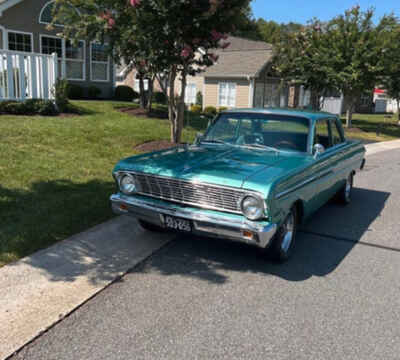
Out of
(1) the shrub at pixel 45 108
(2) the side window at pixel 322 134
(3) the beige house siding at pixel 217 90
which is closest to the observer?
(2) the side window at pixel 322 134

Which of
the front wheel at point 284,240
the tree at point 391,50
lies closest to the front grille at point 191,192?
the front wheel at point 284,240

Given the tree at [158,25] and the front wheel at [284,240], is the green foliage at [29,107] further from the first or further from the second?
the front wheel at [284,240]

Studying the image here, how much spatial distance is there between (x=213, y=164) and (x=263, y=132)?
1.33m

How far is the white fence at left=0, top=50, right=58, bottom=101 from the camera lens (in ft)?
40.0

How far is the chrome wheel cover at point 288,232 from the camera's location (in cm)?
472

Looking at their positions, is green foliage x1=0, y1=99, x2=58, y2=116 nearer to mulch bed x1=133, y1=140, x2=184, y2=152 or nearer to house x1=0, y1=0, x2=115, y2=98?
mulch bed x1=133, y1=140, x2=184, y2=152

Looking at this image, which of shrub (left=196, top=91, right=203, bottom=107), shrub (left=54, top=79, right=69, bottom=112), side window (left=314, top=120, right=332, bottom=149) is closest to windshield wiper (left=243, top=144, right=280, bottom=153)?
side window (left=314, top=120, right=332, bottom=149)

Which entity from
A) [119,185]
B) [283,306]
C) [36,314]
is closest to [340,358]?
[283,306]

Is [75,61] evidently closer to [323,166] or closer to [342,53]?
[342,53]

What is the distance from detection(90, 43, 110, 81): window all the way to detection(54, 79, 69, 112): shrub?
874cm

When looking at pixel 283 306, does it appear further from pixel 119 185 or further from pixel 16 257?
pixel 16 257

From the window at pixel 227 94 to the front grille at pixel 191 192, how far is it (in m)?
25.1

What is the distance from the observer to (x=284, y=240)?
476cm

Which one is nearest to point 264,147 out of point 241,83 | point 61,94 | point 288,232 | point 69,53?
point 288,232
